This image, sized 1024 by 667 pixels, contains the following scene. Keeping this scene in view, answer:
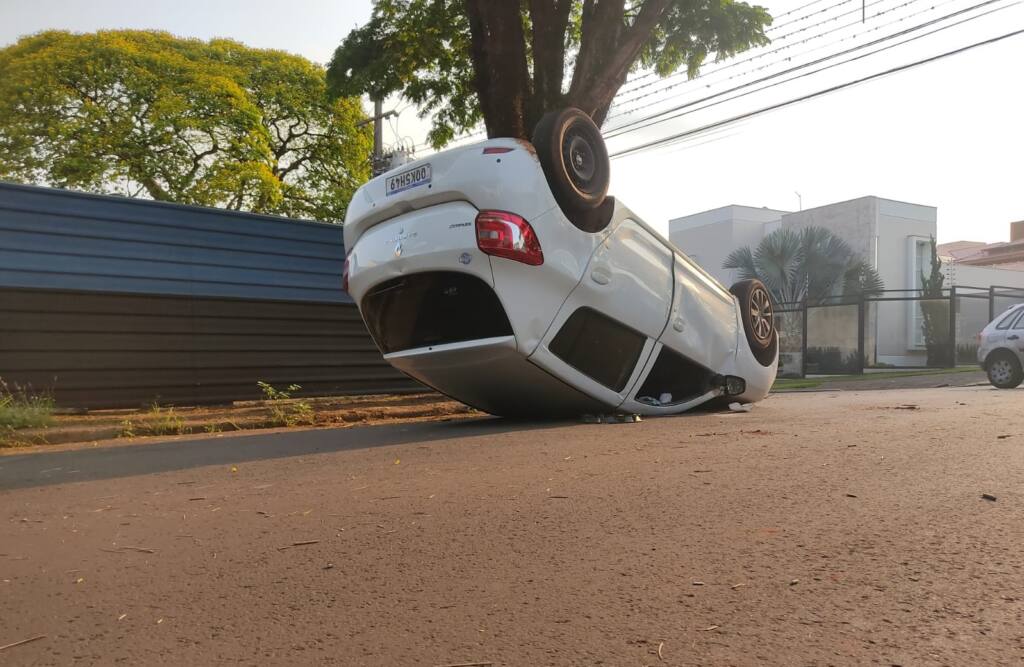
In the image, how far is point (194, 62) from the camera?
26.5 metres

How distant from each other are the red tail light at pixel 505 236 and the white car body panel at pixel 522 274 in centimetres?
5

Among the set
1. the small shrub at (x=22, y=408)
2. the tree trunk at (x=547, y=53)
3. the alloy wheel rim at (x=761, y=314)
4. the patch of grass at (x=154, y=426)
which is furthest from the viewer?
the tree trunk at (x=547, y=53)

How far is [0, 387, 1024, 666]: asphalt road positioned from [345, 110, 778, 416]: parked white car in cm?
168

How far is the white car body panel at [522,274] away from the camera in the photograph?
6.34 m

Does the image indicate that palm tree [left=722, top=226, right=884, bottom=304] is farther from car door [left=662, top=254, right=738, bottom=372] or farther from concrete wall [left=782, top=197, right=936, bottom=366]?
car door [left=662, top=254, right=738, bottom=372]

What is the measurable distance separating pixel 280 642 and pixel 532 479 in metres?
2.32

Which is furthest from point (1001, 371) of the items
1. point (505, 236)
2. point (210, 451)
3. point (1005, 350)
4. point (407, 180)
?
point (210, 451)

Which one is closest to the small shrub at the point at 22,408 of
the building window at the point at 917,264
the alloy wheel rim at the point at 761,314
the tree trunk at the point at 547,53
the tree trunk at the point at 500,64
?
the tree trunk at the point at 500,64

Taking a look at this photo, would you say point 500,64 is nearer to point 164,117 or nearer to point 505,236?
point 505,236

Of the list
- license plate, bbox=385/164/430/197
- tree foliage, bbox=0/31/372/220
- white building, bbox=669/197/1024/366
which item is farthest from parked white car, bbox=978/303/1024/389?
tree foliage, bbox=0/31/372/220

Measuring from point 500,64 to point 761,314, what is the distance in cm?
483

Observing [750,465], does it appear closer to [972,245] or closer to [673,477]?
[673,477]

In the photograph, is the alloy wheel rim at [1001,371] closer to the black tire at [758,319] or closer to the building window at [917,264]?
the black tire at [758,319]

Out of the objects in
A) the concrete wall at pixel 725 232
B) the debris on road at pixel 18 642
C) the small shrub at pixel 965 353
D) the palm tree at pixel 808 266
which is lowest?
the debris on road at pixel 18 642
